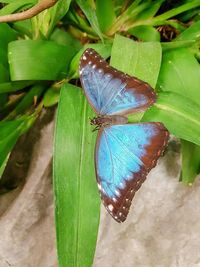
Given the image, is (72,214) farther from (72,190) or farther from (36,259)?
(36,259)

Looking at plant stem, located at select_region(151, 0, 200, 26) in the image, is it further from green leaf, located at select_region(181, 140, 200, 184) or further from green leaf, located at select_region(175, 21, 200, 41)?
green leaf, located at select_region(181, 140, 200, 184)

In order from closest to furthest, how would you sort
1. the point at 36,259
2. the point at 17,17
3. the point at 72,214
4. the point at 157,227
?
the point at 17,17
the point at 72,214
the point at 157,227
the point at 36,259

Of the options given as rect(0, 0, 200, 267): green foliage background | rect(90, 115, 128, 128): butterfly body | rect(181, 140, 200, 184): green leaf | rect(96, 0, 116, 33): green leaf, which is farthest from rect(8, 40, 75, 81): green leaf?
rect(181, 140, 200, 184): green leaf

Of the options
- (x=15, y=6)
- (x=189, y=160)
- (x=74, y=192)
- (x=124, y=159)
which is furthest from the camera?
(x=15, y=6)

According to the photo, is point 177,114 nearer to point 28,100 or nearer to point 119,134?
point 119,134

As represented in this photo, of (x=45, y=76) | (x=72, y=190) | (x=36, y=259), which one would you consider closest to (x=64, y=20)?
(x=45, y=76)

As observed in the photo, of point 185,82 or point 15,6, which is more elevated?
point 15,6

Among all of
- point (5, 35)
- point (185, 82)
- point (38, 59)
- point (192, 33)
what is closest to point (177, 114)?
point (185, 82)

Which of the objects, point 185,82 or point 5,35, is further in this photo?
point 5,35

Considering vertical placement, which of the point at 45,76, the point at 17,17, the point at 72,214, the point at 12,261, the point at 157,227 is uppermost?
the point at 17,17
